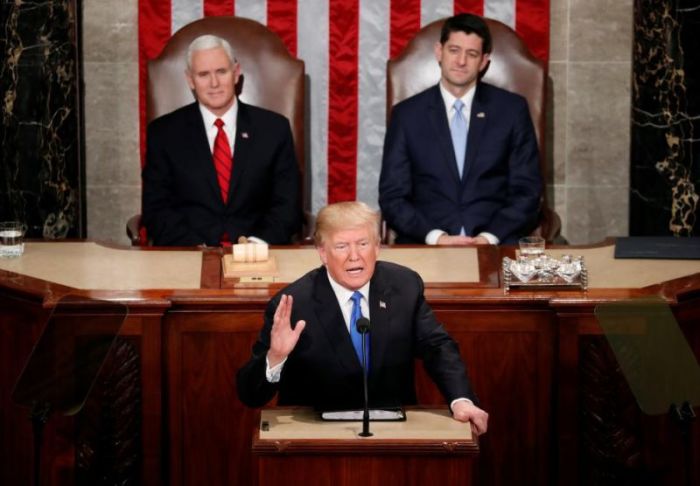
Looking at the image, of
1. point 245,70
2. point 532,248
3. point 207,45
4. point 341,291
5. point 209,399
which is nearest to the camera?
point 341,291

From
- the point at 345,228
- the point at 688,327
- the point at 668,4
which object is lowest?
the point at 688,327

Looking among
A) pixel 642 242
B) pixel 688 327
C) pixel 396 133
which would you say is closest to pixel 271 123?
pixel 396 133

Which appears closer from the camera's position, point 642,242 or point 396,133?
point 642,242

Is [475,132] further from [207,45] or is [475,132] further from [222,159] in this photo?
[207,45]

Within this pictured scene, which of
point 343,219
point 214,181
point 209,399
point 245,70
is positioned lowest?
point 209,399

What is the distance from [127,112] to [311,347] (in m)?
3.30

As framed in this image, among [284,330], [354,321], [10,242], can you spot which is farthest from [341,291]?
[10,242]

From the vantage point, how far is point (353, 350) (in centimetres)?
388

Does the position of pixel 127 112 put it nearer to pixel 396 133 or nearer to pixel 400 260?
pixel 396 133

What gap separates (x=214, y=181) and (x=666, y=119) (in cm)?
207

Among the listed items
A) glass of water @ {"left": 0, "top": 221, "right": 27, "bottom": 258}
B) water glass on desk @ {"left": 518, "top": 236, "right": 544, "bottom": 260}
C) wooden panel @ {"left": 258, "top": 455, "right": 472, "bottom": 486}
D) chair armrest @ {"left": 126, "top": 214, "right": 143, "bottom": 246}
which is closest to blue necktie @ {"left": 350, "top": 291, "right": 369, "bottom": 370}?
wooden panel @ {"left": 258, "top": 455, "right": 472, "bottom": 486}

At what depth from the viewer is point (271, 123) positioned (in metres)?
6.11

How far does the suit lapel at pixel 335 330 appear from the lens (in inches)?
152

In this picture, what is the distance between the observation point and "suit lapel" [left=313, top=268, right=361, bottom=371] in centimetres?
386
